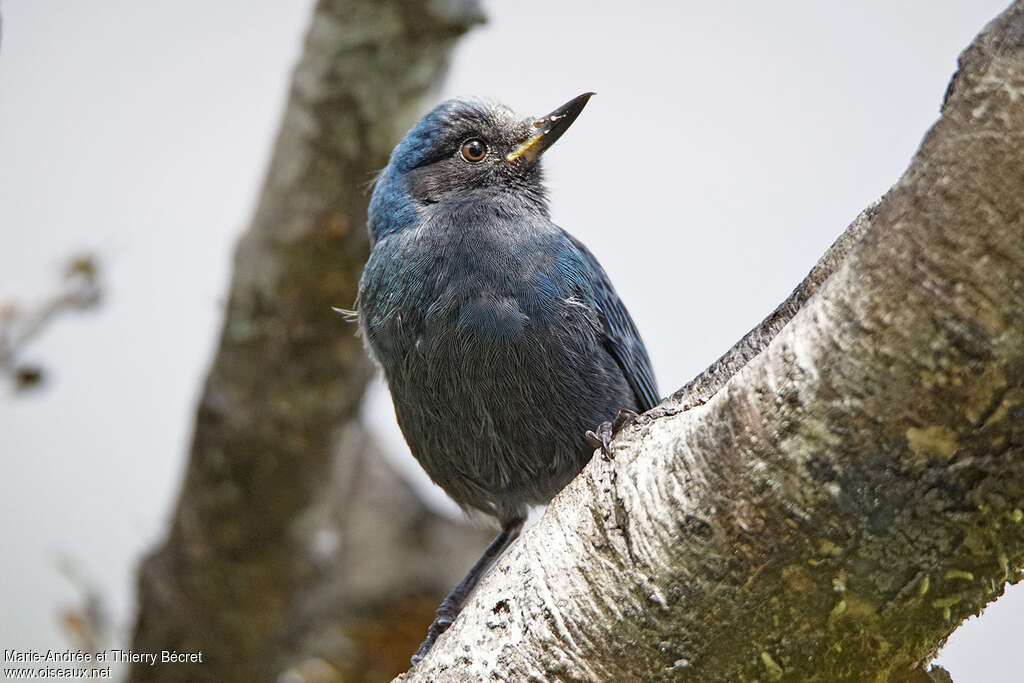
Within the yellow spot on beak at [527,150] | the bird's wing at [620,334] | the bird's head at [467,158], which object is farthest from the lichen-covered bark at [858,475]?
the yellow spot on beak at [527,150]

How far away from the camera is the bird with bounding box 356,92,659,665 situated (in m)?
3.41

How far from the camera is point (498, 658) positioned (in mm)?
2354

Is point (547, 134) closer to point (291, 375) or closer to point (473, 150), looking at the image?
point (473, 150)

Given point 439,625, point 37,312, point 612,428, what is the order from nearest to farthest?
point 612,428 < point 439,625 < point 37,312

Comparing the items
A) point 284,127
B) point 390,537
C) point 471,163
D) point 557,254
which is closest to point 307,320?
point 284,127

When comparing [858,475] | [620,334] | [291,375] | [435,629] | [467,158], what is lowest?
[435,629]

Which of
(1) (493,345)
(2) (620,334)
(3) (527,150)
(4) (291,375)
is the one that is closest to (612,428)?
(1) (493,345)

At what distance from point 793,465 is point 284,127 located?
400 cm

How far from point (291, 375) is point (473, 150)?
1.79 metres

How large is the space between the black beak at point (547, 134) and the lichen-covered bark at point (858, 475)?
2360mm

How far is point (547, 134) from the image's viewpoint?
169 inches

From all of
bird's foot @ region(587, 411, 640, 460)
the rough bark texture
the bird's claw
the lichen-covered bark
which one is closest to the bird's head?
the rough bark texture

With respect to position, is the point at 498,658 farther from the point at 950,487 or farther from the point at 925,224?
the point at 925,224

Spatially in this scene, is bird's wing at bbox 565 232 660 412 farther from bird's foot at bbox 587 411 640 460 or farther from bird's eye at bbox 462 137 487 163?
bird's foot at bbox 587 411 640 460
